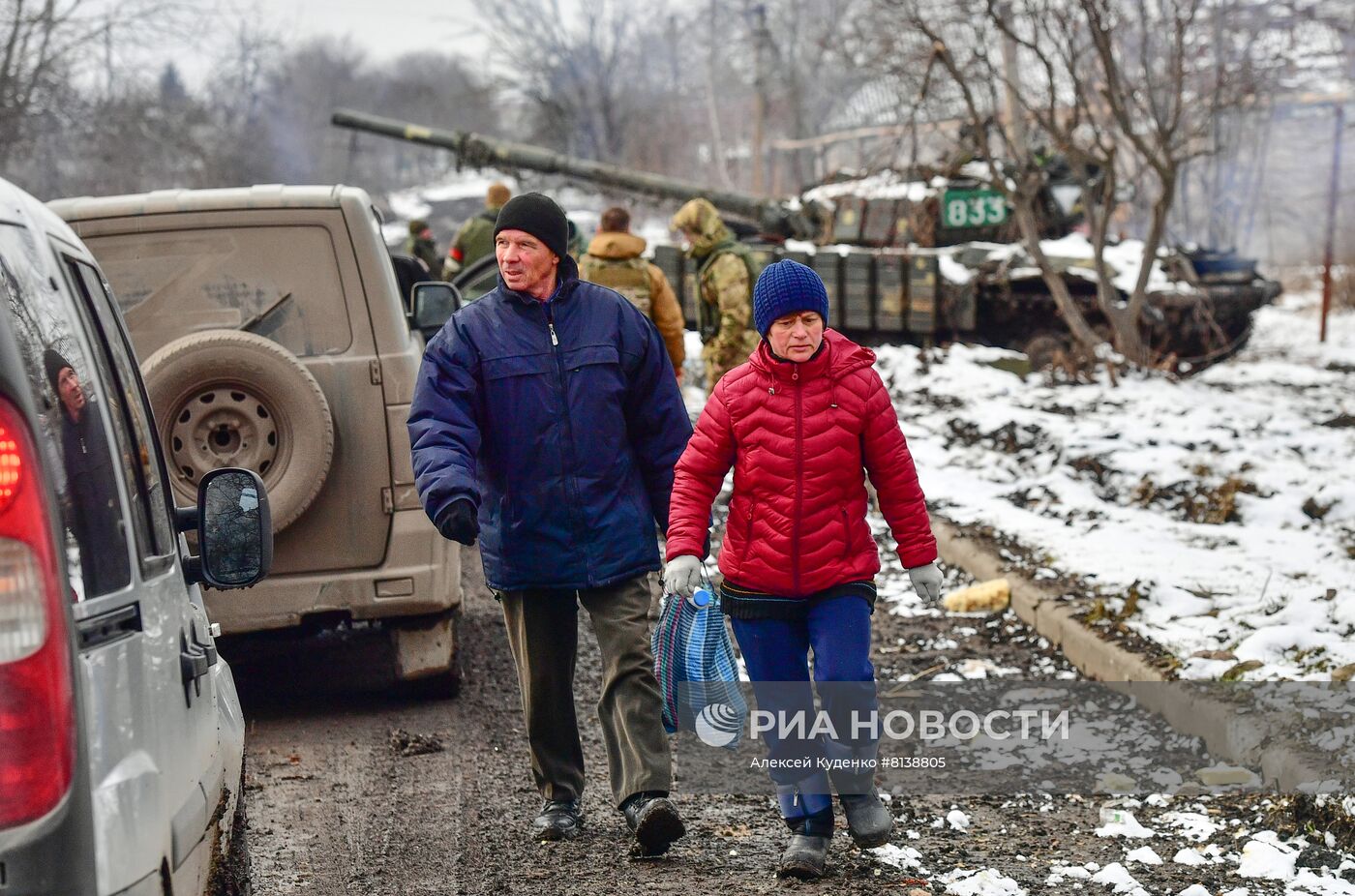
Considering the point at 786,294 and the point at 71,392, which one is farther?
the point at 786,294

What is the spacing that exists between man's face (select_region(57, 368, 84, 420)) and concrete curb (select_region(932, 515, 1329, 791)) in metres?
3.60

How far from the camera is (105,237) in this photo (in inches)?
226

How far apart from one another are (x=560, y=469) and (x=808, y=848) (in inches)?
46.2

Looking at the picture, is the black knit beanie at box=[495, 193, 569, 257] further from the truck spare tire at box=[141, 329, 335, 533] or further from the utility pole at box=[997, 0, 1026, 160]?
the utility pole at box=[997, 0, 1026, 160]

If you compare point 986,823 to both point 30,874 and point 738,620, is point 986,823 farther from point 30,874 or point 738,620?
point 30,874

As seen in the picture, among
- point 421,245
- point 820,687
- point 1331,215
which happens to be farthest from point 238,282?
point 1331,215

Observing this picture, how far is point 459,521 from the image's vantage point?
3998 mm

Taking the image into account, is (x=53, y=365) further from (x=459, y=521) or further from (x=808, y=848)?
(x=808, y=848)

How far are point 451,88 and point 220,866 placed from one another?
69.9 meters

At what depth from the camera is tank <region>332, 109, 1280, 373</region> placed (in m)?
17.1

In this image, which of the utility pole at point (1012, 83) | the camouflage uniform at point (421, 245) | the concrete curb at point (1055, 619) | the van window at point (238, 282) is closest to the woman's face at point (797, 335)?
the van window at point (238, 282)

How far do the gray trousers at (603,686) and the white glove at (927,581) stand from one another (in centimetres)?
75

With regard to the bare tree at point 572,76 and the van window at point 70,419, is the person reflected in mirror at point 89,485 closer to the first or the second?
the van window at point 70,419

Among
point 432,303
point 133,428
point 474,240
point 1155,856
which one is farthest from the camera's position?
point 474,240
